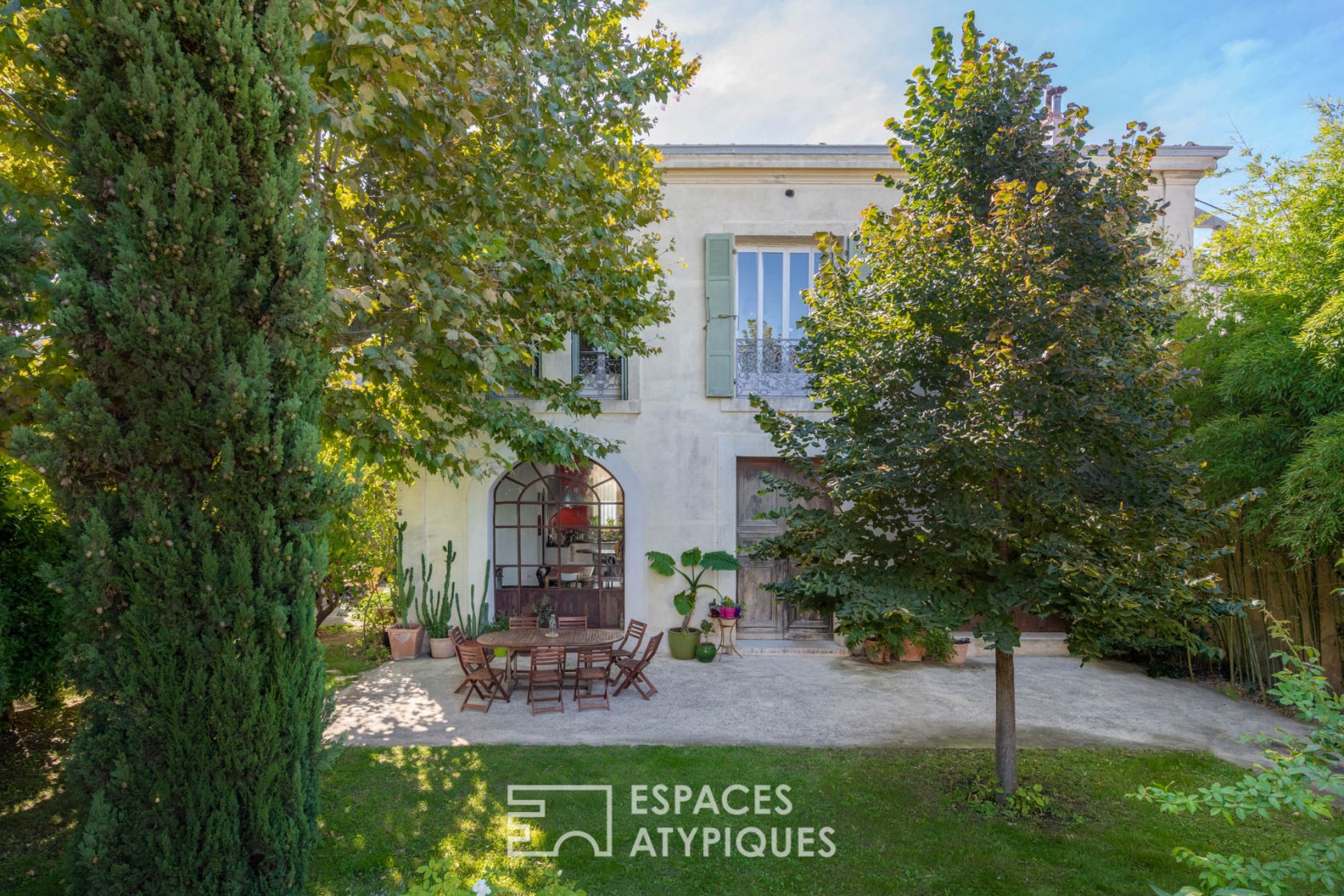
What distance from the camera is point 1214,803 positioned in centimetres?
235

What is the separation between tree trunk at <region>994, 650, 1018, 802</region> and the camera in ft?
16.8

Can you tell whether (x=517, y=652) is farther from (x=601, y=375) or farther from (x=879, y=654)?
(x=879, y=654)

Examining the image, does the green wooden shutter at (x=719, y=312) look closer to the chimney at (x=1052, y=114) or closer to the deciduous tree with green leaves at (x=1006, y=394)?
the deciduous tree with green leaves at (x=1006, y=394)

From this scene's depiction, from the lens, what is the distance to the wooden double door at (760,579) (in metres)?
10.6

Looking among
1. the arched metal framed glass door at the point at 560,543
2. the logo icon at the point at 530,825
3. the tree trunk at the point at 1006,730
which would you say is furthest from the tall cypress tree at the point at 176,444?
the arched metal framed glass door at the point at 560,543

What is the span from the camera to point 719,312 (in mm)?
10211

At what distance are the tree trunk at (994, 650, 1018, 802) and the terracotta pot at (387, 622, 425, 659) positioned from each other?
806cm

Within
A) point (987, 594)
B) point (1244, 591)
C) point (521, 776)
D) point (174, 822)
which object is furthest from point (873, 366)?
point (1244, 591)

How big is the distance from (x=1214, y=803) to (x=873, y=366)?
326 cm

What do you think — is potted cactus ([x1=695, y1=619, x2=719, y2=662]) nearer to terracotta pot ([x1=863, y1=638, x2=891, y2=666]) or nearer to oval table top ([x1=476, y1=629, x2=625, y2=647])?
oval table top ([x1=476, y1=629, x2=625, y2=647])

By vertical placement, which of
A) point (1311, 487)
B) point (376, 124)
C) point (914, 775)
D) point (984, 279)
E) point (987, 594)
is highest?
point (376, 124)

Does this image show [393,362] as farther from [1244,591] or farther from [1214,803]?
[1244,591]

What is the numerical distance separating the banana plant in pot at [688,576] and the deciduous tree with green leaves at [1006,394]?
467 centimetres

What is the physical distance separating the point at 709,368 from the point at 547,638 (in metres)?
4.75
